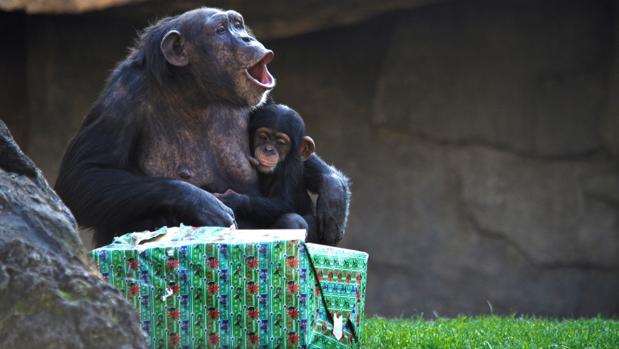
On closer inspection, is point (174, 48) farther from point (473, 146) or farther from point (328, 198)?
point (473, 146)

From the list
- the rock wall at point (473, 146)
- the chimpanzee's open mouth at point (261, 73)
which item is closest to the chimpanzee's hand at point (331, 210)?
the chimpanzee's open mouth at point (261, 73)

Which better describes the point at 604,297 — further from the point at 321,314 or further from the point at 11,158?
the point at 11,158

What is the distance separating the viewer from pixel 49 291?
2420mm

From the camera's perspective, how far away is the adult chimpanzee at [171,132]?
4.40 m

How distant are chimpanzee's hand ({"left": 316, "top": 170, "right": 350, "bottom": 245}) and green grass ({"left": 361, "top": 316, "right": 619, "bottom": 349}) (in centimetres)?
44

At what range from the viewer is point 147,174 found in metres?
4.62

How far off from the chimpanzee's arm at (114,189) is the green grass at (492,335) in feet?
2.66

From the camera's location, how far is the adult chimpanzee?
14.4 ft

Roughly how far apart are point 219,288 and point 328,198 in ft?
5.69

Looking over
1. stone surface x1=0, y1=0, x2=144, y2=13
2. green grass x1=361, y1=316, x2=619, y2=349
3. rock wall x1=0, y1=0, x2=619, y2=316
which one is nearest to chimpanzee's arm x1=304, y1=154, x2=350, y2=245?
green grass x1=361, y1=316, x2=619, y2=349

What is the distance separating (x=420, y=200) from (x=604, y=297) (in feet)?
5.32

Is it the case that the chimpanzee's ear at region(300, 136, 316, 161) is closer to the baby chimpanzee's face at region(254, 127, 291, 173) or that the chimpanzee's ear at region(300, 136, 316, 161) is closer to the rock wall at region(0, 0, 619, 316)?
the baby chimpanzee's face at region(254, 127, 291, 173)

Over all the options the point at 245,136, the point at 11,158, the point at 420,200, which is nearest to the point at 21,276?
the point at 11,158

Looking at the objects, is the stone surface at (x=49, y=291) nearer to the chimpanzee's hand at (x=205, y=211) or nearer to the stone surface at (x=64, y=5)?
the chimpanzee's hand at (x=205, y=211)
